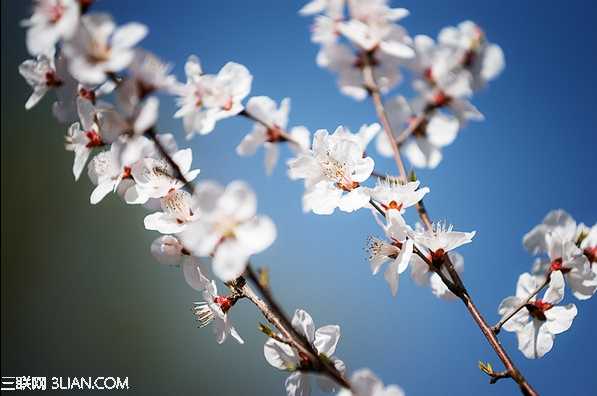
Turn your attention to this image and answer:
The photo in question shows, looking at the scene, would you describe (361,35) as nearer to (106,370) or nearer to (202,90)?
(202,90)

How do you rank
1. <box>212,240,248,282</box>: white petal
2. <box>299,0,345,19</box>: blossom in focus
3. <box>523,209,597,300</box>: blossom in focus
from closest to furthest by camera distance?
<box>212,240,248,282</box>: white petal < <box>299,0,345,19</box>: blossom in focus < <box>523,209,597,300</box>: blossom in focus

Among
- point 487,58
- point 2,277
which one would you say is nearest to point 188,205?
point 487,58

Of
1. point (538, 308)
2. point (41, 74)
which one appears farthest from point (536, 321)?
point (41, 74)

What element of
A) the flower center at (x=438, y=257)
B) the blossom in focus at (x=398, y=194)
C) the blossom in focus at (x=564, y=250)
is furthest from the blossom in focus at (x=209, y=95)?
the blossom in focus at (x=564, y=250)

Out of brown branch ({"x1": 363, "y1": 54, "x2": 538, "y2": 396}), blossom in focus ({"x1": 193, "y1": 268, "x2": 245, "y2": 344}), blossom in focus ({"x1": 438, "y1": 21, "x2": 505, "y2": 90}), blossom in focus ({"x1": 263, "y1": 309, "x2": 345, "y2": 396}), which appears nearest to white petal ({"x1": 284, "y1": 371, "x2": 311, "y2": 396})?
blossom in focus ({"x1": 263, "y1": 309, "x2": 345, "y2": 396})

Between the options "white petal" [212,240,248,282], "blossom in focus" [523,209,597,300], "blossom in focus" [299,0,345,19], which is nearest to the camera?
"white petal" [212,240,248,282]

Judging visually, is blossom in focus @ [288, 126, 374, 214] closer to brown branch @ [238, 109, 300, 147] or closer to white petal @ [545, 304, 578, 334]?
brown branch @ [238, 109, 300, 147]
